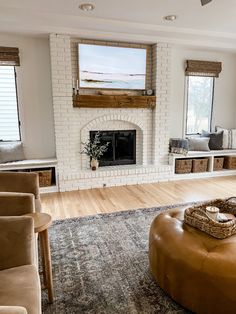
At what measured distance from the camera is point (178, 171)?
192 inches

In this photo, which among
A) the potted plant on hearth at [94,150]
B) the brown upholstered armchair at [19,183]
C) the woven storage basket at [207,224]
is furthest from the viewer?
the potted plant on hearth at [94,150]

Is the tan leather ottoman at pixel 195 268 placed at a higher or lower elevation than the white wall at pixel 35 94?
lower

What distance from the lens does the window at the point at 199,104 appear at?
5195mm

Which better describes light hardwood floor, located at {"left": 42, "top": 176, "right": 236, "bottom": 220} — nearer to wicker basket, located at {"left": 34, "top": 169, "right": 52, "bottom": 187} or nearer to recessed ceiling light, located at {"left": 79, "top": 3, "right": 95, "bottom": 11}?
wicker basket, located at {"left": 34, "top": 169, "right": 52, "bottom": 187}

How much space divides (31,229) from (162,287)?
1050 millimetres

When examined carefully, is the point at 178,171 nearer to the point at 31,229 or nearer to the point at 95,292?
the point at 95,292

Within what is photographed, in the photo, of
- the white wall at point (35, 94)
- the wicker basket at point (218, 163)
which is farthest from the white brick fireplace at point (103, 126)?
the wicker basket at point (218, 163)

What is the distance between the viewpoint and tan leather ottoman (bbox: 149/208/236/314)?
4.92 feet

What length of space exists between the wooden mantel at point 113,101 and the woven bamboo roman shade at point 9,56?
3.49ft

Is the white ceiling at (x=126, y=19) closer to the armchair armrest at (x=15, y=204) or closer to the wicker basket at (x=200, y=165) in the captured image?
the wicker basket at (x=200, y=165)

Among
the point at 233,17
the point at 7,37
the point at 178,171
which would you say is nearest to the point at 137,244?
the point at 178,171

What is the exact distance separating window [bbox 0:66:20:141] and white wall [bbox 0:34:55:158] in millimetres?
98

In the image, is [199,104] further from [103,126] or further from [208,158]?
[103,126]

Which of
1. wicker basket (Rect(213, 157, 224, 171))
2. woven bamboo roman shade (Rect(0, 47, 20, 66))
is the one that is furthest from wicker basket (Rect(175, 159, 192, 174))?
woven bamboo roman shade (Rect(0, 47, 20, 66))
